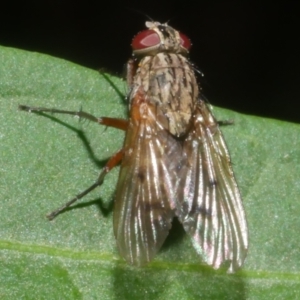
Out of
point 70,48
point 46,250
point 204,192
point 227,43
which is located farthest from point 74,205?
point 227,43

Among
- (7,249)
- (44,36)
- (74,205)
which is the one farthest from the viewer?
(44,36)

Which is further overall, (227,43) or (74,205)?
(227,43)

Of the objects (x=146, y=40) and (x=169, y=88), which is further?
(x=146, y=40)

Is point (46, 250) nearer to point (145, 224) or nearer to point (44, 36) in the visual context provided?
point (145, 224)

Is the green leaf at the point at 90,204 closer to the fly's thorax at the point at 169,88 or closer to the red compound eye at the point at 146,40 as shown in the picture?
the fly's thorax at the point at 169,88

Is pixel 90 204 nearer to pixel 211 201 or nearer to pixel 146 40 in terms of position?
pixel 211 201

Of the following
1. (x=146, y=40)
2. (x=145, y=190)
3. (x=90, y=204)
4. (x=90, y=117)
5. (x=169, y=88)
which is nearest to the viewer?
(x=145, y=190)

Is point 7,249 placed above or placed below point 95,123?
below

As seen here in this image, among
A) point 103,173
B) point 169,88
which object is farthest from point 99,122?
point 169,88
